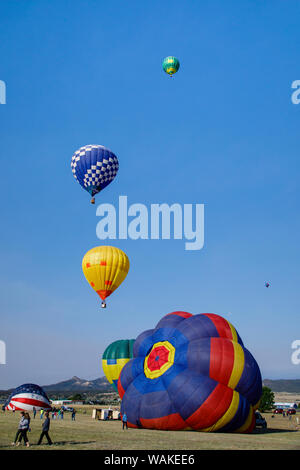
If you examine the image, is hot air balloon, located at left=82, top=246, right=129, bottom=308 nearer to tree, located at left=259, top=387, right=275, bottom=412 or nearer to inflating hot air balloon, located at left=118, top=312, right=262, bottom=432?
inflating hot air balloon, located at left=118, top=312, right=262, bottom=432

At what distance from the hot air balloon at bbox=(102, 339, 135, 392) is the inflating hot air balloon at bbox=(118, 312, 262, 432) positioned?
19023 millimetres

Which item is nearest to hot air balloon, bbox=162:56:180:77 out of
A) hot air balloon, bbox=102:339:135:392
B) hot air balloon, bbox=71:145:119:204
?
hot air balloon, bbox=71:145:119:204

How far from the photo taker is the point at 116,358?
45531 millimetres

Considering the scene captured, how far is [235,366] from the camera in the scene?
23422mm

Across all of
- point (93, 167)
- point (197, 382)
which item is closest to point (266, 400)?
point (197, 382)

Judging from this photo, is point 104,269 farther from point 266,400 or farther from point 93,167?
point 266,400

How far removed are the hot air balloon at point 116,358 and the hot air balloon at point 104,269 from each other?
14.0 metres

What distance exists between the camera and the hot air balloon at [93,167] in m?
32.6

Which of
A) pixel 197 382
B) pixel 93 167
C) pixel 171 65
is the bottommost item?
pixel 197 382

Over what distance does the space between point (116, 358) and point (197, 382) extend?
77.5 feet
